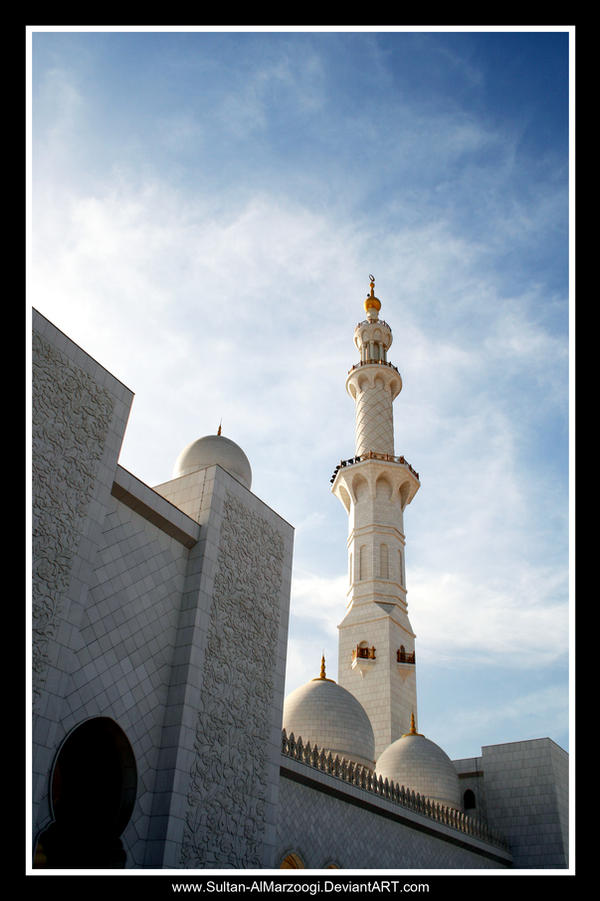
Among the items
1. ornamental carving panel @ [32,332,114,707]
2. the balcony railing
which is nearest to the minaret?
the balcony railing

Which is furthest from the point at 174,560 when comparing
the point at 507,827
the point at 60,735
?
the point at 507,827

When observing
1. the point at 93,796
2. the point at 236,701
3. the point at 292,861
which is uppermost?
the point at 236,701

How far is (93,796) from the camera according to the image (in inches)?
312

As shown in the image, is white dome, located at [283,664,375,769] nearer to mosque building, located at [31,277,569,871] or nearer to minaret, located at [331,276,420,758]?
mosque building, located at [31,277,569,871]

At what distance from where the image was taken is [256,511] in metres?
10.8

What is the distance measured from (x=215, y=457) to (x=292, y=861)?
6112 millimetres

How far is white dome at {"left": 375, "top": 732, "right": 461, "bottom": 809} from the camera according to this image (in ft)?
51.8

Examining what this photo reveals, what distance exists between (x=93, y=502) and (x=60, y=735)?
237 cm

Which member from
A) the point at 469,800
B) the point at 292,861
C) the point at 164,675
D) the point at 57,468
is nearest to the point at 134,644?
the point at 164,675

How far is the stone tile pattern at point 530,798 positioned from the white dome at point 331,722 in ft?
16.1

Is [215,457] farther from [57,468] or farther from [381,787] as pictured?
[381,787]
